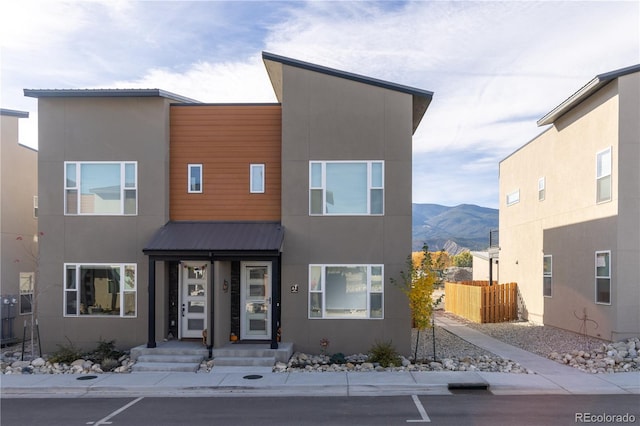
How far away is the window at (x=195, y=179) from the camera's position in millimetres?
14898

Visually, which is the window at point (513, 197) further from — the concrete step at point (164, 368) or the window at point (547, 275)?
the concrete step at point (164, 368)

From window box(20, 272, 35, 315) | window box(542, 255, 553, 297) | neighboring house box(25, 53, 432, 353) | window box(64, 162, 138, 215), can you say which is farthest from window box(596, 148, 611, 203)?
window box(20, 272, 35, 315)

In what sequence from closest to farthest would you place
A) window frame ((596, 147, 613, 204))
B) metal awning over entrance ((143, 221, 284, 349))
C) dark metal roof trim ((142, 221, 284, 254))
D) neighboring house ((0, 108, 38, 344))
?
metal awning over entrance ((143, 221, 284, 349)) < dark metal roof trim ((142, 221, 284, 254)) < window frame ((596, 147, 613, 204)) < neighboring house ((0, 108, 38, 344))

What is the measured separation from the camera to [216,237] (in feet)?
45.9

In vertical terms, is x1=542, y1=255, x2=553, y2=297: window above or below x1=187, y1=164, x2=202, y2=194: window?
below

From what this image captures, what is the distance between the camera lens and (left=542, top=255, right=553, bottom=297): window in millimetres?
19484

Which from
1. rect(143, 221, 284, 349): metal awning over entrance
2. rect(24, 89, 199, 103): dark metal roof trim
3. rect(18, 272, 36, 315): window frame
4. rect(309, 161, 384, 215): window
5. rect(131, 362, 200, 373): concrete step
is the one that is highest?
rect(24, 89, 199, 103): dark metal roof trim

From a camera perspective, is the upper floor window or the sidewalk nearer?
the sidewalk

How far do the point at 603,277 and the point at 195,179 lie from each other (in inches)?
468

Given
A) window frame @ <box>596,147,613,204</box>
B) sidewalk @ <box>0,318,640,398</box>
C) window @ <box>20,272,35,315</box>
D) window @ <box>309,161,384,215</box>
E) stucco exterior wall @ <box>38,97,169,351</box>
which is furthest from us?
window @ <box>20,272,35,315</box>

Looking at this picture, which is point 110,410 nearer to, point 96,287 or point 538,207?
point 96,287

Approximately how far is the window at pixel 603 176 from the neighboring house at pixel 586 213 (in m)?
0.03

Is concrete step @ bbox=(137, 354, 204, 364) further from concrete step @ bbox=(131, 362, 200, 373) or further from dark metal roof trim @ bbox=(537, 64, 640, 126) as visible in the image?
dark metal roof trim @ bbox=(537, 64, 640, 126)

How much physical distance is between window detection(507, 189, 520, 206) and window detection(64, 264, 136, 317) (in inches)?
664
